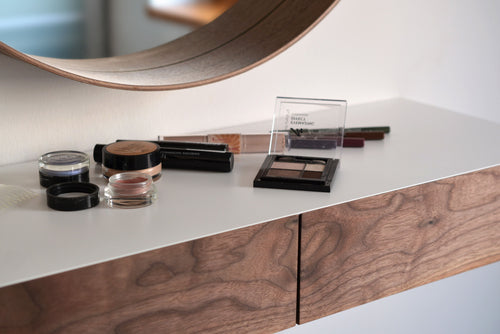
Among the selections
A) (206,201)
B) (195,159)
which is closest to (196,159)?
(195,159)

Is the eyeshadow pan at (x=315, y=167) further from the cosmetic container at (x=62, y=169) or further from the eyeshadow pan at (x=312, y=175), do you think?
the cosmetic container at (x=62, y=169)

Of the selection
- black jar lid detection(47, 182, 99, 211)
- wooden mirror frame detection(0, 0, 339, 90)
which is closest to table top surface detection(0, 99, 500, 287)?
black jar lid detection(47, 182, 99, 211)

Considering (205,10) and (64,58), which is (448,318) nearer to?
(205,10)

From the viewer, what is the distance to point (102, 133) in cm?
91

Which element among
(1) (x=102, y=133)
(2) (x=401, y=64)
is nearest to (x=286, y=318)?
(1) (x=102, y=133)

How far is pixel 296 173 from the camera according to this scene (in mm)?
805

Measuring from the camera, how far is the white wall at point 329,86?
85cm

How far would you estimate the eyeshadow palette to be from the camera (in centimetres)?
77

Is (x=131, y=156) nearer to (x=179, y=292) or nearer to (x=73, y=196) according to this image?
(x=73, y=196)

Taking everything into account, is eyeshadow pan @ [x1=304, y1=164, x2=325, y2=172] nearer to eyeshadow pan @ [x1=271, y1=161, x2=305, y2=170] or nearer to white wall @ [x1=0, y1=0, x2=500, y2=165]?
eyeshadow pan @ [x1=271, y1=161, x2=305, y2=170]

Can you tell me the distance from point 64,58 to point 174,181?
0.70 feet

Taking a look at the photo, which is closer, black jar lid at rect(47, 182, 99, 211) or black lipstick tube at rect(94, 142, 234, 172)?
black jar lid at rect(47, 182, 99, 211)

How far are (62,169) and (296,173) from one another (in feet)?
0.99

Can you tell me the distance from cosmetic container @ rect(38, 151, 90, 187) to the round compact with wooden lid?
1.1 inches
